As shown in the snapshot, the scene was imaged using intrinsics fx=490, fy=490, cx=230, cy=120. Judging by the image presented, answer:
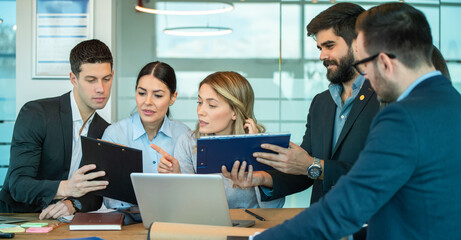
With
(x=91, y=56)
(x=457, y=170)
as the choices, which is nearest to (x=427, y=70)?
(x=457, y=170)

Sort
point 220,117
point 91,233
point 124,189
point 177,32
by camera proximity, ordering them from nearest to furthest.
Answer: point 91,233
point 124,189
point 220,117
point 177,32

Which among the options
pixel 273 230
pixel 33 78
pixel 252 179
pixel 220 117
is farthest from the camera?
pixel 33 78

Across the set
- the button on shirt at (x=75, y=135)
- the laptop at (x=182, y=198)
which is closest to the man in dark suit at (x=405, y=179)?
the laptop at (x=182, y=198)

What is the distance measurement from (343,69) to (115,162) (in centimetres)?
135

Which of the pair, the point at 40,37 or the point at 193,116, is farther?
the point at 193,116

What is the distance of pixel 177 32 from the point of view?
5.31 meters

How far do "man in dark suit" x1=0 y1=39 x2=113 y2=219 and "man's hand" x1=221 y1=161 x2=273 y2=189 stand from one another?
86 centimetres

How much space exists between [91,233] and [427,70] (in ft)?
5.31

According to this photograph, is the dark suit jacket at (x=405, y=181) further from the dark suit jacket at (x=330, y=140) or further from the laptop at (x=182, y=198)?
the dark suit jacket at (x=330, y=140)

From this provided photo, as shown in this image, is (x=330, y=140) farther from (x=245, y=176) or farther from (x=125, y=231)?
(x=125, y=231)

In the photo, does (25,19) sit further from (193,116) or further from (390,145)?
(390,145)

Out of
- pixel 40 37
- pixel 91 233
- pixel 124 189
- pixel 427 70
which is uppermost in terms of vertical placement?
pixel 40 37

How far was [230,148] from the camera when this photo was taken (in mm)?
2418

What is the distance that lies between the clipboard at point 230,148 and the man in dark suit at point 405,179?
831mm
